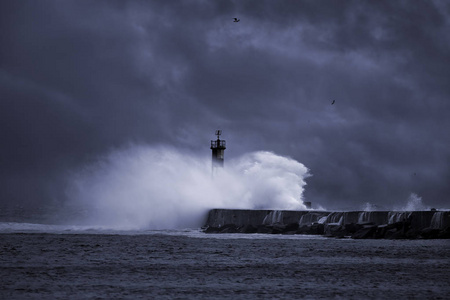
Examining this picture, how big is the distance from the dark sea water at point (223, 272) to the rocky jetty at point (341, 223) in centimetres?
532

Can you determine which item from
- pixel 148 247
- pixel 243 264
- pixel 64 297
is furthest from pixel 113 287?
pixel 148 247

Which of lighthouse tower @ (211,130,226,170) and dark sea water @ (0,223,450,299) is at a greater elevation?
lighthouse tower @ (211,130,226,170)

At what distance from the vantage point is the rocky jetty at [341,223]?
95.7 feet

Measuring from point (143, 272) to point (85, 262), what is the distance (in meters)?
2.92

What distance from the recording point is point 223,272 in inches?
Result: 608

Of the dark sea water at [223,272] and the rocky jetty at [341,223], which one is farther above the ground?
the rocky jetty at [341,223]

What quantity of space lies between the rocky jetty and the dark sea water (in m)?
5.32

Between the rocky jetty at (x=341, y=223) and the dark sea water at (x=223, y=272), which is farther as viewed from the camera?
the rocky jetty at (x=341, y=223)

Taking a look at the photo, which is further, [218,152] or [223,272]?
[218,152]

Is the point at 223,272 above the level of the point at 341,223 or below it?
A: below

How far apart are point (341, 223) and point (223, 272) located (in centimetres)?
1912

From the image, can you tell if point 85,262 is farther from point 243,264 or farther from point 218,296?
point 218,296

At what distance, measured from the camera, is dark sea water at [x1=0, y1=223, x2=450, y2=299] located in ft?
39.2

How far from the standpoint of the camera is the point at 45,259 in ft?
59.7
